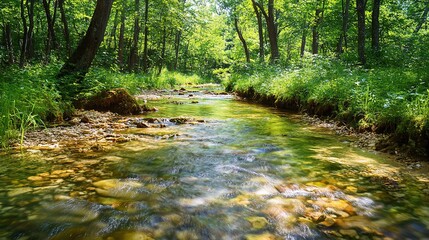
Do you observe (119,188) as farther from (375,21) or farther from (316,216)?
(375,21)

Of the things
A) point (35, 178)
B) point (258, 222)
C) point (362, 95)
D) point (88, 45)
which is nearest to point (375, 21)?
point (362, 95)

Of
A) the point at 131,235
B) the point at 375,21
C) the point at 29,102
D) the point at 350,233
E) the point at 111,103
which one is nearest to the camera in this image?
the point at 131,235

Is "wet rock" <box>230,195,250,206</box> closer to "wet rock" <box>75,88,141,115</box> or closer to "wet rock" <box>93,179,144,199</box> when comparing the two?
"wet rock" <box>93,179,144,199</box>

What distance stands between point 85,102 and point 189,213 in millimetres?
7270

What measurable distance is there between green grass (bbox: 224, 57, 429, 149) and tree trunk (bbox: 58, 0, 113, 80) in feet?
20.5

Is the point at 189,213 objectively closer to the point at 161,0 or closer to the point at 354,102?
the point at 354,102

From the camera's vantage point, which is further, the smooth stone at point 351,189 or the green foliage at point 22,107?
the green foliage at point 22,107

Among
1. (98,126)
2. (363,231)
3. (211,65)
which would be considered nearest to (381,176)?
(363,231)

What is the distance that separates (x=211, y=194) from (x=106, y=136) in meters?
3.29

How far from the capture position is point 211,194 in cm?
338

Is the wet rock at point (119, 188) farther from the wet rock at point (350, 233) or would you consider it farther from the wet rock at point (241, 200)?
the wet rock at point (350, 233)

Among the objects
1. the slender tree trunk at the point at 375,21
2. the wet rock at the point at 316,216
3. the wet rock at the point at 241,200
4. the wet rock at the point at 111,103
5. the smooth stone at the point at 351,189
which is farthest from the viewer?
the slender tree trunk at the point at 375,21

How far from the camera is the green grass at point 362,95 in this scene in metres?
5.15

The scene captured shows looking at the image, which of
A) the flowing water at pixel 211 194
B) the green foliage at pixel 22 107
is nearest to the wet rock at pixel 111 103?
the green foliage at pixel 22 107
